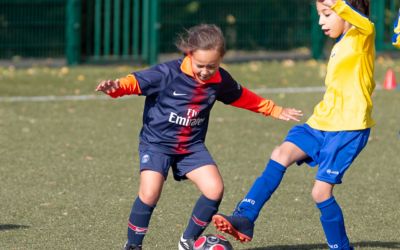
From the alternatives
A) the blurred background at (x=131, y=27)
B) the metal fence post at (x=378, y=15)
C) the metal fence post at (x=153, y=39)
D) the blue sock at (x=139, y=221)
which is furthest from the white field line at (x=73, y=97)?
the blue sock at (x=139, y=221)

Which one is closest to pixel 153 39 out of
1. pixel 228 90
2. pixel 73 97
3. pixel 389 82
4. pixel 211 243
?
pixel 73 97

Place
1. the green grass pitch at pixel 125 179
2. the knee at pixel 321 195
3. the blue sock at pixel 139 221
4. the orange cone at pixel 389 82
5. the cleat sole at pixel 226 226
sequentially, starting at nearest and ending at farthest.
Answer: the cleat sole at pixel 226 226 → the knee at pixel 321 195 → the blue sock at pixel 139 221 → the green grass pitch at pixel 125 179 → the orange cone at pixel 389 82

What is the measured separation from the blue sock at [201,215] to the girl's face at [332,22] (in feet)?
4.12

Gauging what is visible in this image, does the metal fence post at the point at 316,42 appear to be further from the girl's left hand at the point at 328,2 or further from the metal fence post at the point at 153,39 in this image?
the girl's left hand at the point at 328,2

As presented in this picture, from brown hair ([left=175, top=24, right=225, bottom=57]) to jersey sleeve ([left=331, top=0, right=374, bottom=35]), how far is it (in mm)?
711

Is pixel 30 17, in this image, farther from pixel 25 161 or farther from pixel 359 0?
pixel 359 0

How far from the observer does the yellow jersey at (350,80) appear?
6520 mm

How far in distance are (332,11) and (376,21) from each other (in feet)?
48.8

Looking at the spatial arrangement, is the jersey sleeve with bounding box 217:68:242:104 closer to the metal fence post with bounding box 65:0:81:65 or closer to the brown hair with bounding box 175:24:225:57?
the brown hair with bounding box 175:24:225:57

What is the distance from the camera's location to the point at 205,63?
649 centimetres

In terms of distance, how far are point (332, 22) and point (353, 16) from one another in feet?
0.60

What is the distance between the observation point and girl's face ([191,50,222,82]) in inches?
255

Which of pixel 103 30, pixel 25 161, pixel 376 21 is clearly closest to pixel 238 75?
pixel 103 30

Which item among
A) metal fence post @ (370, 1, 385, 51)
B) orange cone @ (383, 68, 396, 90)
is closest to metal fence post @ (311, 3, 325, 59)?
metal fence post @ (370, 1, 385, 51)
